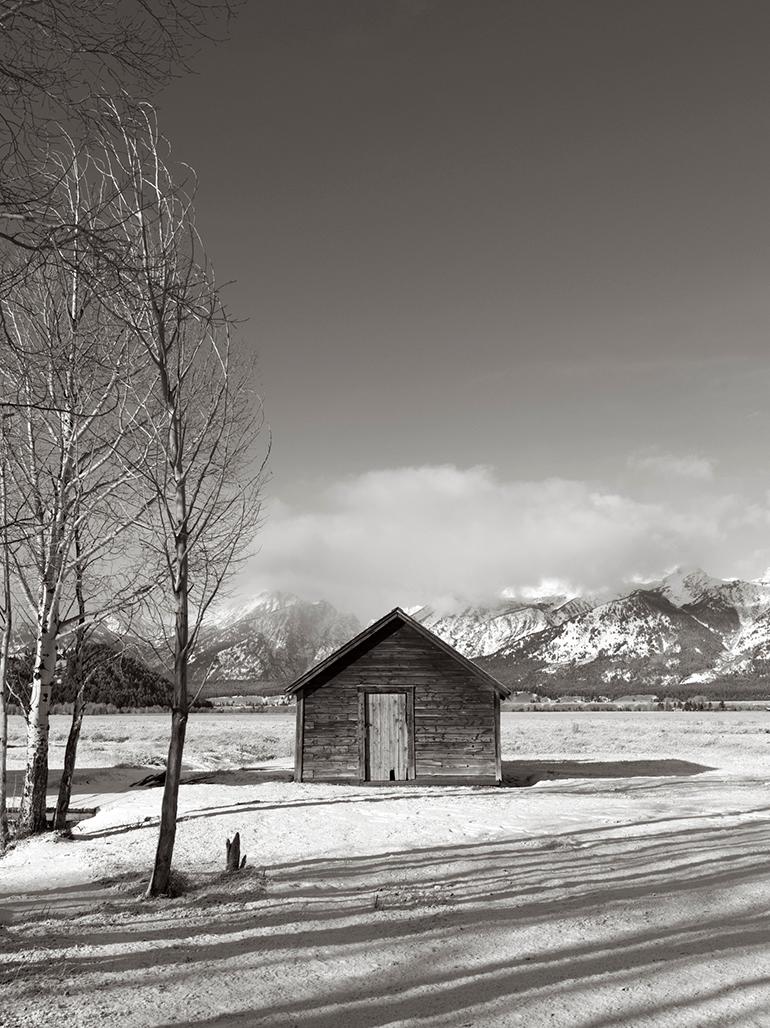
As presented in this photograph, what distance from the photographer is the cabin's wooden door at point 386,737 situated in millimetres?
21781

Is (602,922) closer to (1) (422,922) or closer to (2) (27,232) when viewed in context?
(1) (422,922)

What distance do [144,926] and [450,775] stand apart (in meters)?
14.7

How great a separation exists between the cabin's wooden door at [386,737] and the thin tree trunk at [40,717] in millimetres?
9582

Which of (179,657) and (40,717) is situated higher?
(179,657)

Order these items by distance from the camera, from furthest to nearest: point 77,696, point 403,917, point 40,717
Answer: point 77,696
point 40,717
point 403,917

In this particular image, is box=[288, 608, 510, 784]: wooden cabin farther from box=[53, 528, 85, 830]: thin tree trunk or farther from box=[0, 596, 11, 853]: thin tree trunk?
box=[0, 596, 11, 853]: thin tree trunk

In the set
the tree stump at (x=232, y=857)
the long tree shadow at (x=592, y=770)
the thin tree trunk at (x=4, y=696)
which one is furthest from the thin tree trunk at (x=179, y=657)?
the long tree shadow at (x=592, y=770)

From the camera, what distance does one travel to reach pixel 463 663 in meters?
22.1

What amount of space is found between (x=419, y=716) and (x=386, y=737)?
1.11 m

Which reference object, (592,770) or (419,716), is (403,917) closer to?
(419,716)

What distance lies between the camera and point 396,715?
22062mm

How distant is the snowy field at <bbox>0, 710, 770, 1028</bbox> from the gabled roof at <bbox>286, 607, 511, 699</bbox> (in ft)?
13.5

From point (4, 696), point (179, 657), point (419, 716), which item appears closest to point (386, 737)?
point (419, 716)

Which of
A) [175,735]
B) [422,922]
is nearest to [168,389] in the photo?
[175,735]
